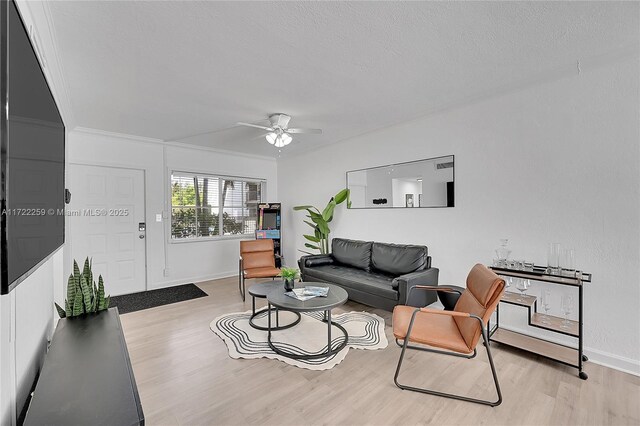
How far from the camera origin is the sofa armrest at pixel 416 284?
300 centimetres

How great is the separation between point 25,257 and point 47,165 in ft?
1.97

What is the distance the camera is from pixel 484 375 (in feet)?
7.42

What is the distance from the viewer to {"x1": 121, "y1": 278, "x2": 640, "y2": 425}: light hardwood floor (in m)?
1.82

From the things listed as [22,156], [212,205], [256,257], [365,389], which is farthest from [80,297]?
[212,205]

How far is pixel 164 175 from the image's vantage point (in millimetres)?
4883

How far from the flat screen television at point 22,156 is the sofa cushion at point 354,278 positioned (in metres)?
2.80

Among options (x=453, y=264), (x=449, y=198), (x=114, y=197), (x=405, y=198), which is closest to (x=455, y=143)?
(x=449, y=198)

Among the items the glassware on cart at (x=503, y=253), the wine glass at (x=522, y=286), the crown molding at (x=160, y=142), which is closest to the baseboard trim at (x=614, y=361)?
the wine glass at (x=522, y=286)

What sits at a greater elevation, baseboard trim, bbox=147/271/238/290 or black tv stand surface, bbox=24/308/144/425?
black tv stand surface, bbox=24/308/144/425

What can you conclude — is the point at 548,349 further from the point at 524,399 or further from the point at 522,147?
the point at 522,147

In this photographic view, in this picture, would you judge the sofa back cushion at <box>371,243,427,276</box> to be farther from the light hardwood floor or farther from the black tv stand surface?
the black tv stand surface

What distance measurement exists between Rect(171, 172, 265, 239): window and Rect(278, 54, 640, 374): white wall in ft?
11.4

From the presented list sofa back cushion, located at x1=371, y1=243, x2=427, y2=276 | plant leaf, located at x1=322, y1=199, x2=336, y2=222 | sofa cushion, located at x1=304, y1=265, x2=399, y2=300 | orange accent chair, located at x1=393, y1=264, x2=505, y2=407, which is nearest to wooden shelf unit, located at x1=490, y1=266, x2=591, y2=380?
orange accent chair, located at x1=393, y1=264, x2=505, y2=407

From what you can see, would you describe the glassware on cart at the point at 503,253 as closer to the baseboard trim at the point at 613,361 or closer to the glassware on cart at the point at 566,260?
the glassware on cart at the point at 566,260
